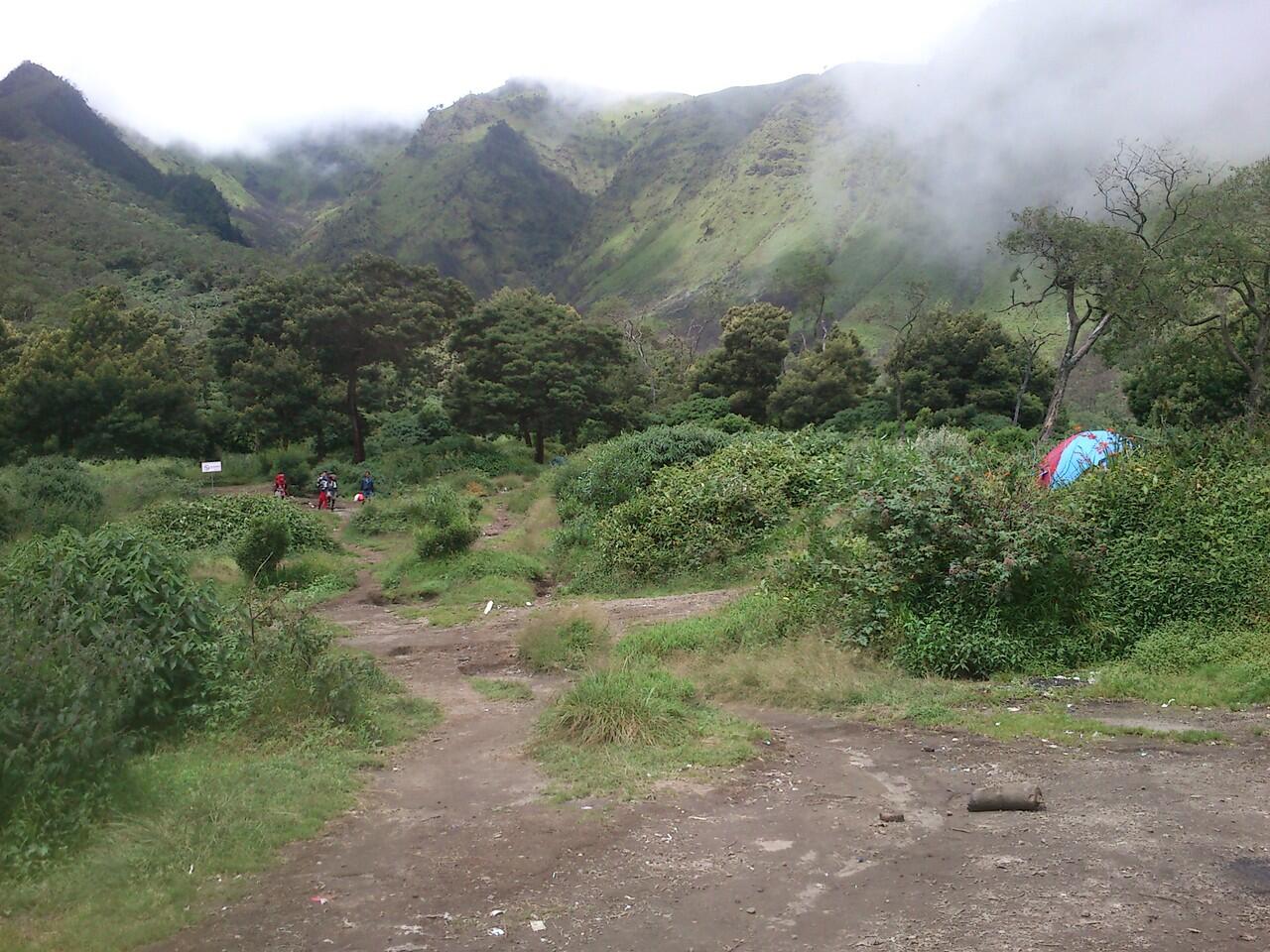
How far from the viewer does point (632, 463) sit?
2156 centimetres

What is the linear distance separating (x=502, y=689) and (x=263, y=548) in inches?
382

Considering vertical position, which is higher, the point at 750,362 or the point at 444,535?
the point at 750,362

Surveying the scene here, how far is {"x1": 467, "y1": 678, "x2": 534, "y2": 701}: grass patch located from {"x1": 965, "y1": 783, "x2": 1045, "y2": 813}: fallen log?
490cm

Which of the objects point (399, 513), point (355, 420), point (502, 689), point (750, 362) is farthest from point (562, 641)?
point (750, 362)

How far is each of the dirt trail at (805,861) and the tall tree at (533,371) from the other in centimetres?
3103

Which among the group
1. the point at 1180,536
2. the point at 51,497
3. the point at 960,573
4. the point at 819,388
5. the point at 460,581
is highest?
the point at 819,388

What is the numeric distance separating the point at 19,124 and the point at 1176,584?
A: 120 m

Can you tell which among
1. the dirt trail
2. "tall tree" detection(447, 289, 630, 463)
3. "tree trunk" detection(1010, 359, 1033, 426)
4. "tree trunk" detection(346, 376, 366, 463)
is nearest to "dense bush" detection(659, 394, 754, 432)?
"tall tree" detection(447, 289, 630, 463)

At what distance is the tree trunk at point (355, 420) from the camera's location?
127 feet

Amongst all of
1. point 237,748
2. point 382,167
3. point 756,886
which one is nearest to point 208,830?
point 237,748

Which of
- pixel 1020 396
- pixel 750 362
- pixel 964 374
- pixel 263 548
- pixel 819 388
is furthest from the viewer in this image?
pixel 750 362

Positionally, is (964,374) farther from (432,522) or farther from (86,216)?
(86,216)

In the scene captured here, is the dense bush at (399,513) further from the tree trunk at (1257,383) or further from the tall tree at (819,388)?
the tall tree at (819,388)

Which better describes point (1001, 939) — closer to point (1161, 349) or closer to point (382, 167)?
point (1161, 349)
